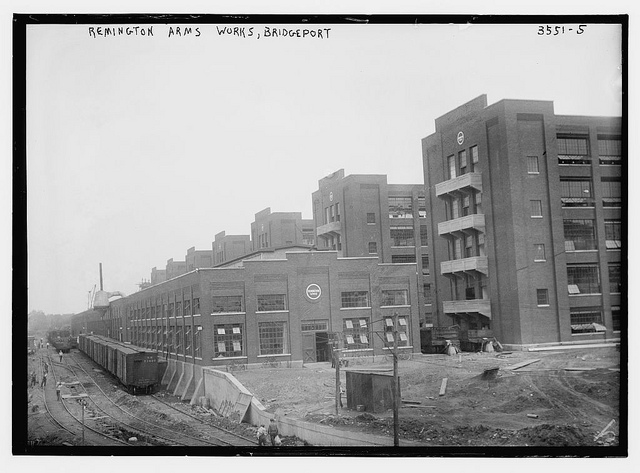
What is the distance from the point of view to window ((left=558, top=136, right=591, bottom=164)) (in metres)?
8.64

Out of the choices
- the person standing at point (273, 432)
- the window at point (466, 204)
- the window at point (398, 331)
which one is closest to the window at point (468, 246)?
the window at point (466, 204)

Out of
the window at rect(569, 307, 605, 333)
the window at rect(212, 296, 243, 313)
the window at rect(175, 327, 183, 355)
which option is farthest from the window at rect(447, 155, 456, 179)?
the window at rect(175, 327, 183, 355)

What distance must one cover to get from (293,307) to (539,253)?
3.99 metres

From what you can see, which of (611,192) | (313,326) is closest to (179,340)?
(313,326)

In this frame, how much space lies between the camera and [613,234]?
858 centimetres

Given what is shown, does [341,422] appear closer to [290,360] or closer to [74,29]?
[290,360]

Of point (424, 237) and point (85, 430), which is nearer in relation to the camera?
point (85, 430)

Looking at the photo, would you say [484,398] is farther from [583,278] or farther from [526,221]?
[526,221]

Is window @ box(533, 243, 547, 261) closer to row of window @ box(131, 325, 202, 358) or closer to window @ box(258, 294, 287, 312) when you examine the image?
window @ box(258, 294, 287, 312)

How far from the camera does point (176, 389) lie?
8.95 meters

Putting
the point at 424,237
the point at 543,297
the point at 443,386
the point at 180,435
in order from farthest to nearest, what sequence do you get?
the point at 424,237
the point at 543,297
the point at 443,386
the point at 180,435

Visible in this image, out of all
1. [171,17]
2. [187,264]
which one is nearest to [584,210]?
[187,264]

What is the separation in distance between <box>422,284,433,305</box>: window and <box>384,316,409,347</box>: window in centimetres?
50

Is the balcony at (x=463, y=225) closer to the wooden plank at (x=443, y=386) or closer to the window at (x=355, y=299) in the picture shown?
the window at (x=355, y=299)
